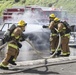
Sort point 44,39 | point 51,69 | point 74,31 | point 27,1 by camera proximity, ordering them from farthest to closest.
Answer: point 27,1, point 74,31, point 44,39, point 51,69

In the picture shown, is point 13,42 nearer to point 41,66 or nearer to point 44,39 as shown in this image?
point 41,66

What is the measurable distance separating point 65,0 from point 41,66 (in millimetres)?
43216

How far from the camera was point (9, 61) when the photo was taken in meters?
9.38

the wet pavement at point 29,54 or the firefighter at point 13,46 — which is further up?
the firefighter at point 13,46

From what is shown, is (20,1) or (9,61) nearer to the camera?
(9,61)

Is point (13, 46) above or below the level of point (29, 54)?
above

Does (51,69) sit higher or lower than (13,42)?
lower

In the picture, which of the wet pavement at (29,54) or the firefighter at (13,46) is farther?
the wet pavement at (29,54)

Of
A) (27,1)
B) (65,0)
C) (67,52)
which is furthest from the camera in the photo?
(27,1)

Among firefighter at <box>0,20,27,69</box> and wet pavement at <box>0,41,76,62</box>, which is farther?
wet pavement at <box>0,41,76,62</box>

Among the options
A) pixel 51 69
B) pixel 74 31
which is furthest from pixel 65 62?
pixel 74 31

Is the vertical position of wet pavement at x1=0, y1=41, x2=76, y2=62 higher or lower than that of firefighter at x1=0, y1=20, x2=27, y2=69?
lower

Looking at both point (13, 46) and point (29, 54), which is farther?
point (29, 54)

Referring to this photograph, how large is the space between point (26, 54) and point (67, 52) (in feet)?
7.37
